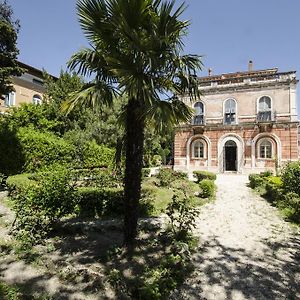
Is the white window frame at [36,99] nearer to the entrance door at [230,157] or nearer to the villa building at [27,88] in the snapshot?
the villa building at [27,88]

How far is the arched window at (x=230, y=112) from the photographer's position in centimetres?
2816

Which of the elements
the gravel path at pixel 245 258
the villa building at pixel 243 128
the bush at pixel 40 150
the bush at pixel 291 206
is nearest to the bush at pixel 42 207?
the gravel path at pixel 245 258

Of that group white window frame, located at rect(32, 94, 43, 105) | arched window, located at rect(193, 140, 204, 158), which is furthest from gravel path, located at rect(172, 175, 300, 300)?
white window frame, located at rect(32, 94, 43, 105)

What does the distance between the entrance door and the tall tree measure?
67.5 ft

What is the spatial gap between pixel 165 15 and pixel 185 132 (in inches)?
942

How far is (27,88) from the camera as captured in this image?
31.4 meters

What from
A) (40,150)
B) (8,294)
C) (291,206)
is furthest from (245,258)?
(40,150)

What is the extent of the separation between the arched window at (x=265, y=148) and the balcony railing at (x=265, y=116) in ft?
6.68

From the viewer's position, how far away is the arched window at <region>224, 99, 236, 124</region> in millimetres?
28156

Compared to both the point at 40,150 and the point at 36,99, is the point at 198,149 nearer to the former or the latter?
the point at 40,150

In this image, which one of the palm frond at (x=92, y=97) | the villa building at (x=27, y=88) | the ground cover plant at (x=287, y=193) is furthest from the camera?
the villa building at (x=27, y=88)

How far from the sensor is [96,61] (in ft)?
22.0

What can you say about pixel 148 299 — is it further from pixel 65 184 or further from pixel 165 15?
pixel 165 15

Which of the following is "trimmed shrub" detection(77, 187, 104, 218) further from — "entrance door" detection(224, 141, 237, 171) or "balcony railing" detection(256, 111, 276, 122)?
"balcony railing" detection(256, 111, 276, 122)
